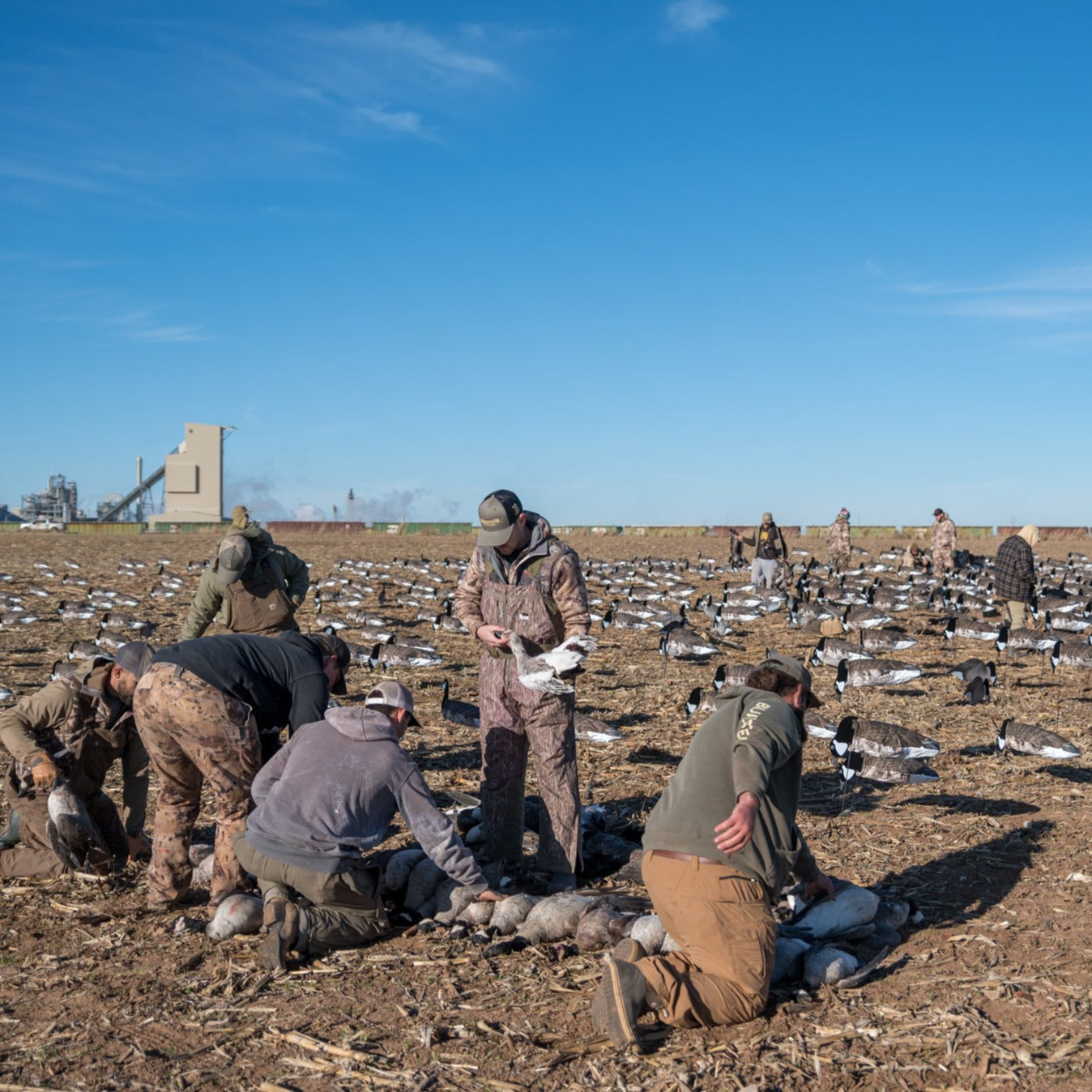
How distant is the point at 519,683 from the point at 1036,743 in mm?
5521

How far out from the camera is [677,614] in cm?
2094

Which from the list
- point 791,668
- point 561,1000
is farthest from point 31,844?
point 791,668

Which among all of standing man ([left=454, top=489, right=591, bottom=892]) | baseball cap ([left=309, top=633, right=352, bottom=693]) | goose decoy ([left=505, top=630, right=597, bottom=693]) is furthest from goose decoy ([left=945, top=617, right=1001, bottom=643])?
baseball cap ([left=309, top=633, right=352, bottom=693])

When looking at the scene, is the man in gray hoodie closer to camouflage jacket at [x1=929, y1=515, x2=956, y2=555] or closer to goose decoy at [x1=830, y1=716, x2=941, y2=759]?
goose decoy at [x1=830, y1=716, x2=941, y2=759]

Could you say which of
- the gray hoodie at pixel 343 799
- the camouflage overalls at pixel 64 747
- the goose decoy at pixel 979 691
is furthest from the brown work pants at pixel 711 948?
the goose decoy at pixel 979 691

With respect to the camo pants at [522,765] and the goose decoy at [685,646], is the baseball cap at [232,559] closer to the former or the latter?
the camo pants at [522,765]

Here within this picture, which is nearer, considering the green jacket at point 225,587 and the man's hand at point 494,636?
the man's hand at point 494,636

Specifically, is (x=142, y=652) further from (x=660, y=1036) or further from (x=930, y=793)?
(x=930, y=793)

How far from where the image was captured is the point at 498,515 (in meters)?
6.45

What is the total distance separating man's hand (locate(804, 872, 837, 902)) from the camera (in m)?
5.48

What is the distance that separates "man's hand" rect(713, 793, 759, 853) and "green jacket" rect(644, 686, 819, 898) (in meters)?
0.05

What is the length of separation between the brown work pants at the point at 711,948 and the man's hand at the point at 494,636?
1994 mm

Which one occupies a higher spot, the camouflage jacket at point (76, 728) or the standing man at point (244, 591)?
the standing man at point (244, 591)

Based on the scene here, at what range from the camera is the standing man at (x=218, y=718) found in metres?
6.02
